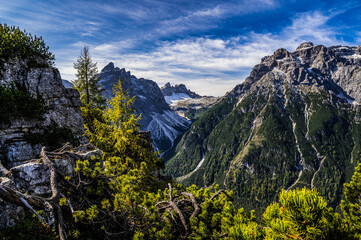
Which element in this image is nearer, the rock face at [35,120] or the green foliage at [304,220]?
the green foliage at [304,220]

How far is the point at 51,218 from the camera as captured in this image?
5.53 meters

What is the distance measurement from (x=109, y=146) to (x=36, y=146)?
4.94 metres

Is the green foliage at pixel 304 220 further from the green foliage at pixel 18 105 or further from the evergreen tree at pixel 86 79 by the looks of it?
the evergreen tree at pixel 86 79

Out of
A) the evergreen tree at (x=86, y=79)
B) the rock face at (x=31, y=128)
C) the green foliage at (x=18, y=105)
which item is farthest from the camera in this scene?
the evergreen tree at (x=86, y=79)

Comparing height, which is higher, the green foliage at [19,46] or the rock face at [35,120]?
the green foliage at [19,46]

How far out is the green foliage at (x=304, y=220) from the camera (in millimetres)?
3148

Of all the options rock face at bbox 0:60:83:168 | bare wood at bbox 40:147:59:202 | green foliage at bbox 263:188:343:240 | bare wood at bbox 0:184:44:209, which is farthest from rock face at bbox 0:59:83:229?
green foliage at bbox 263:188:343:240

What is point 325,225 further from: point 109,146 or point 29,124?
point 29,124

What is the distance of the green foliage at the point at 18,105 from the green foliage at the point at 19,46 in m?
2.74

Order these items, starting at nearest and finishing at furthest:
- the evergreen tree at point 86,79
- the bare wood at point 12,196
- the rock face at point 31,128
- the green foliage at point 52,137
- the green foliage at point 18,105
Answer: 1. the bare wood at point 12,196
2. the rock face at point 31,128
3. the green foliage at point 18,105
4. the green foliage at point 52,137
5. the evergreen tree at point 86,79

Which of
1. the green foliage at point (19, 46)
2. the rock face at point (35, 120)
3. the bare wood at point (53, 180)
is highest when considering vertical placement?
the green foliage at point (19, 46)

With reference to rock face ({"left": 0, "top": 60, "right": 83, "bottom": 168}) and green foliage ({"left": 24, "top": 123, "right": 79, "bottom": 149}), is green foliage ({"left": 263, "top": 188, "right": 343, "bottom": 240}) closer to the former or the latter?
rock face ({"left": 0, "top": 60, "right": 83, "bottom": 168})

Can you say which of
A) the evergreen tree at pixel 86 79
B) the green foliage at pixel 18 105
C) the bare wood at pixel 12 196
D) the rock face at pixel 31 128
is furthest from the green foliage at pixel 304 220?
the evergreen tree at pixel 86 79

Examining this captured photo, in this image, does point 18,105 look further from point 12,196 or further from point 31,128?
point 12,196
